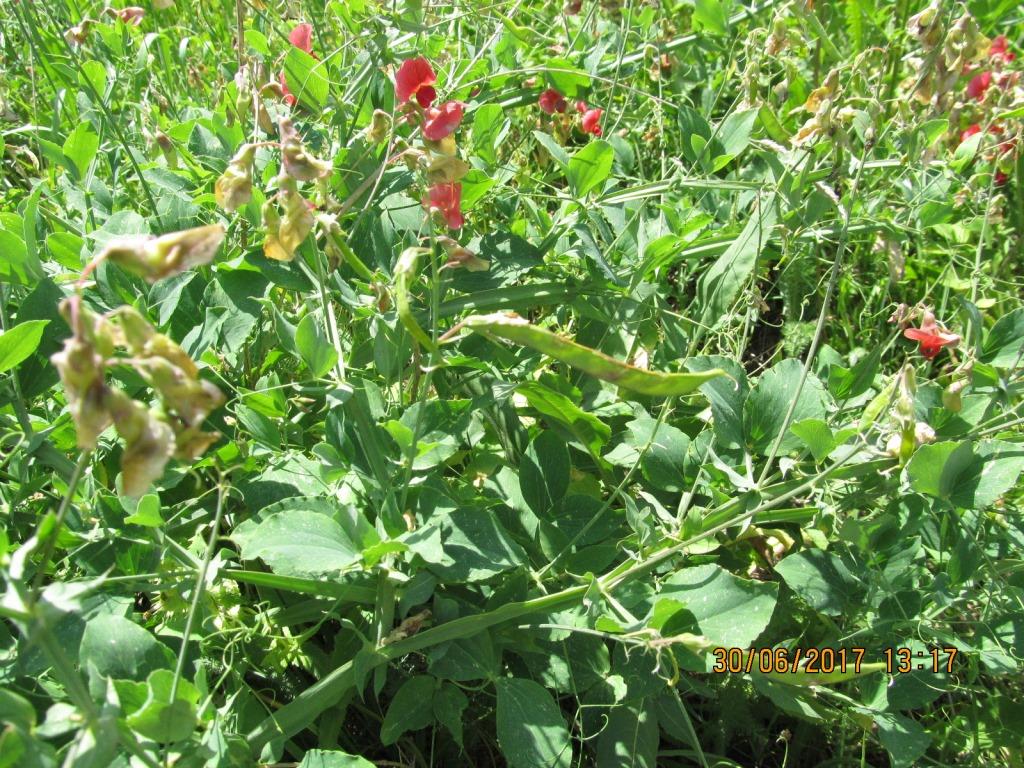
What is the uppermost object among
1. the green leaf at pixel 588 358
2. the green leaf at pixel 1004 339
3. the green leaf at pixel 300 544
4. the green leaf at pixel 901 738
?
the green leaf at pixel 588 358

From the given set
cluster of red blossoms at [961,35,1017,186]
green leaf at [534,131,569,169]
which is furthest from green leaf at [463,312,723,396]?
cluster of red blossoms at [961,35,1017,186]

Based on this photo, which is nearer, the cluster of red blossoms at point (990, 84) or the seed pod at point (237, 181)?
the seed pod at point (237, 181)

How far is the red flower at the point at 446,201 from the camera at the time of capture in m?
1.07

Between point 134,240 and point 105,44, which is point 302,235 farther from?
point 105,44

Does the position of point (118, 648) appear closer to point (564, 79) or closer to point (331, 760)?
point (331, 760)

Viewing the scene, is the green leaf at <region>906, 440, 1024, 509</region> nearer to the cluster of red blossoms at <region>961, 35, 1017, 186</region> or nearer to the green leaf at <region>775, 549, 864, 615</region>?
the green leaf at <region>775, 549, 864, 615</region>

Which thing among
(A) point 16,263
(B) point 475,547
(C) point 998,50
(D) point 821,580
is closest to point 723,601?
(D) point 821,580

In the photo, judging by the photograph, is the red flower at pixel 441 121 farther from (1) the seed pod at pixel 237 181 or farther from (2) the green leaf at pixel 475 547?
(2) the green leaf at pixel 475 547

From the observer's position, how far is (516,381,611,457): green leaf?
42.8 inches

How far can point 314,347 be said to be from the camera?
3.11 feet

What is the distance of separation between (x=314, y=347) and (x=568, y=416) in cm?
34

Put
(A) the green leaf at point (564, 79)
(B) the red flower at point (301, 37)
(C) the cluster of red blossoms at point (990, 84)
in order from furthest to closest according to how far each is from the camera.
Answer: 1. (C) the cluster of red blossoms at point (990, 84)
2. (A) the green leaf at point (564, 79)
3. (B) the red flower at point (301, 37)

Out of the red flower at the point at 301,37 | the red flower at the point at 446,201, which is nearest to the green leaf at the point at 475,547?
the red flower at the point at 446,201

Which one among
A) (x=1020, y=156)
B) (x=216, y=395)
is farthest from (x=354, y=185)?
(x=1020, y=156)
